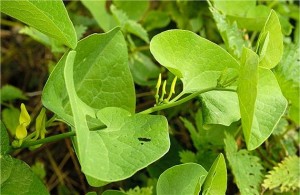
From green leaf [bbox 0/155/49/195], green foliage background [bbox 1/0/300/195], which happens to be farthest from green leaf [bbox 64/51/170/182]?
green leaf [bbox 0/155/49/195]

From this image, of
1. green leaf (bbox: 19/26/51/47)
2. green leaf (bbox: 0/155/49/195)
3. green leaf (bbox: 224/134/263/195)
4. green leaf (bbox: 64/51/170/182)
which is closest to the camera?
green leaf (bbox: 64/51/170/182)

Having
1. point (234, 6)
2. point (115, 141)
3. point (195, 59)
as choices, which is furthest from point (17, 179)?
point (234, 6)

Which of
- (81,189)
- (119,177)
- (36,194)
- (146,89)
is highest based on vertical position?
(119,177)

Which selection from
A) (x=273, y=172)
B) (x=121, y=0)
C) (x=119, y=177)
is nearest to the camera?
(x=119, y=177)

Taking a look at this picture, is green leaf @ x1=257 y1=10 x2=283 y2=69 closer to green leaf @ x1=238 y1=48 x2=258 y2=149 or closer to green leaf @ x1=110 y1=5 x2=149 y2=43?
green leaf @ x1=238 y1=48 x2=258 y2=149

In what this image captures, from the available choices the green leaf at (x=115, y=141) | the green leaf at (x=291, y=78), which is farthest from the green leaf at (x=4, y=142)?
the green leaf at (x=291, y=78)

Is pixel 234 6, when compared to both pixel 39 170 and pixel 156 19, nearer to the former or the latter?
pixel 156 19

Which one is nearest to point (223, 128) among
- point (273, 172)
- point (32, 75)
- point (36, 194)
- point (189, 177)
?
point (273, 172)

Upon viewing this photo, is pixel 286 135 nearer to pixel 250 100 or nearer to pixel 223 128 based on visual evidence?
pixel 223 128
